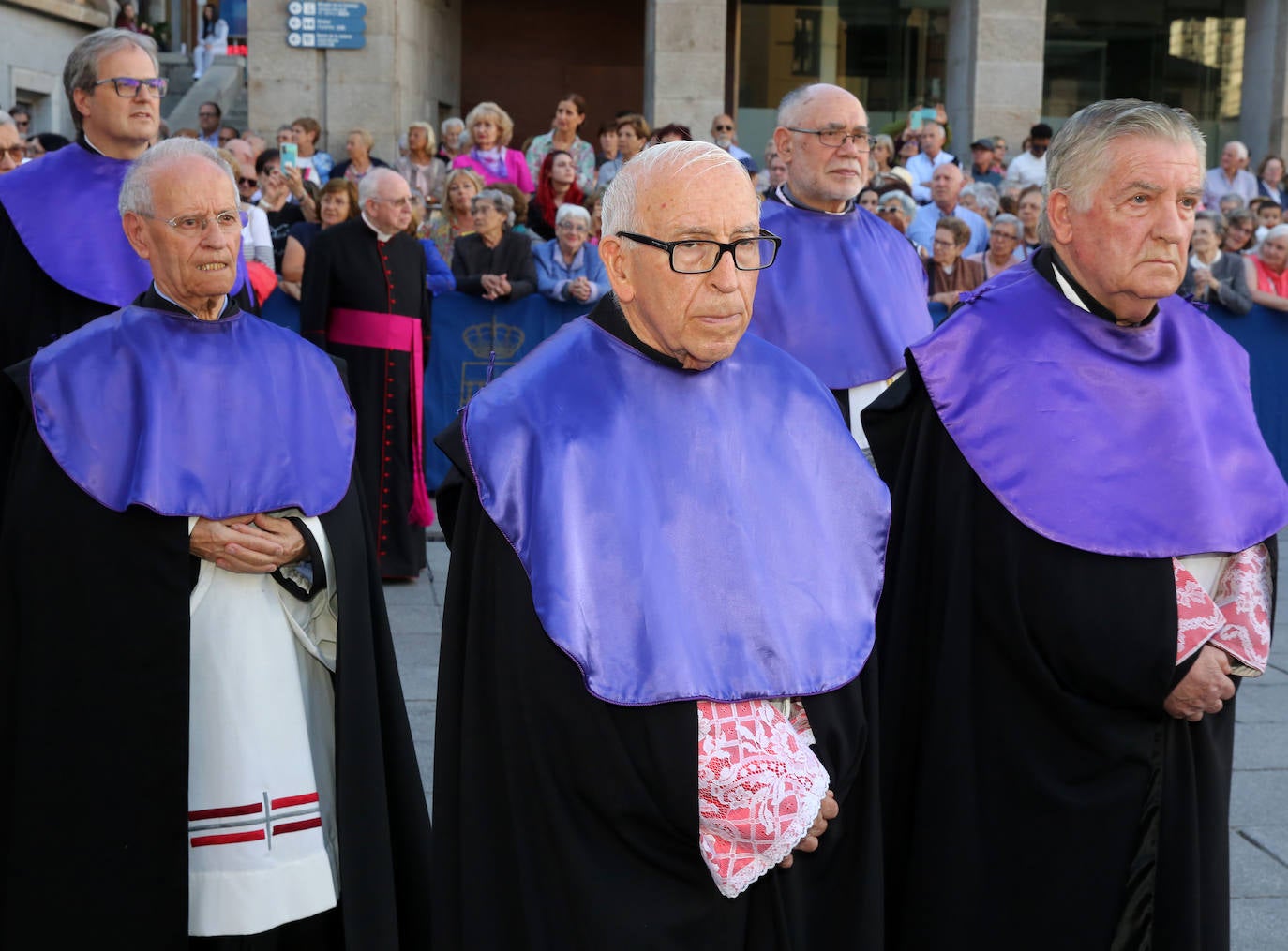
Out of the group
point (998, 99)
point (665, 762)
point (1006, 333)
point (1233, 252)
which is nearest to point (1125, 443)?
point (1006, 333)

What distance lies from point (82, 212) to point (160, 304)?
1150 millimetres

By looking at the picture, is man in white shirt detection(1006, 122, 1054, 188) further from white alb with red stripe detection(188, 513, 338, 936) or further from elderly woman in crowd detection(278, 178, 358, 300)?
white alb with red stripe detection(188, 513, 338, 936)

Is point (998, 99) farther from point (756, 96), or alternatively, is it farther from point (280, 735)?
point (280, 735)

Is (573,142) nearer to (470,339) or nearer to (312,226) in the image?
(470,339)

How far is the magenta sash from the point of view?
26.7 feet

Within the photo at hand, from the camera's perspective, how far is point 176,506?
130 inches

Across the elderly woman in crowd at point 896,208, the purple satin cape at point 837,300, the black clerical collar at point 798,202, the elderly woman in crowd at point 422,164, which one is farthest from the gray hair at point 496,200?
the purple satin cape at point 837,300

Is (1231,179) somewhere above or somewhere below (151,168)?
above

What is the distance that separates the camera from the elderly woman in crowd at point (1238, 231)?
12.1m

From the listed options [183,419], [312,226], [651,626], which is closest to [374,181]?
[312,226]

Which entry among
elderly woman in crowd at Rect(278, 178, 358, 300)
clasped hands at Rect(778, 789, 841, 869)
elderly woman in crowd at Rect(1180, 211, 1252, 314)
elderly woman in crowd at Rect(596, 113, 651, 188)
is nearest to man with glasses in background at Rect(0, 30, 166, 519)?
clasped hands at Rect(778, 789, 841, 869)

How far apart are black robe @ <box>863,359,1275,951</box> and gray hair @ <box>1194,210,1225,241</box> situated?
7.95 m

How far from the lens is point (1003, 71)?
18.0 m

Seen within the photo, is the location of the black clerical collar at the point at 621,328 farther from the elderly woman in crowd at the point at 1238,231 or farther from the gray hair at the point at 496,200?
the elderly woman in crowd at the point at 1238,231
